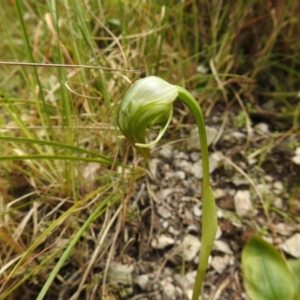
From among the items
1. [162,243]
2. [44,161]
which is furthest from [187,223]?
[44,161]

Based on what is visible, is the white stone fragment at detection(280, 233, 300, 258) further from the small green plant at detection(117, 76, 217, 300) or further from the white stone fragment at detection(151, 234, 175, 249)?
the small green plant at detection(117, 76, 217, 300)

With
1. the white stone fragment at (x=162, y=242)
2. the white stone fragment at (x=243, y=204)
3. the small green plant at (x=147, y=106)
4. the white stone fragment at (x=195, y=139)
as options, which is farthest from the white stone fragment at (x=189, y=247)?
the small green plant at (x=147, y=106)

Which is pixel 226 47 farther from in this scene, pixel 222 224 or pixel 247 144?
pixel 222 224

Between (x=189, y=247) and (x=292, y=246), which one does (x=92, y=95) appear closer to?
(x=189, y=247)

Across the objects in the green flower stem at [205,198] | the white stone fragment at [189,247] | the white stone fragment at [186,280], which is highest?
the green flower stem at [205,198]

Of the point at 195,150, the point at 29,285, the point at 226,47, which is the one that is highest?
the point at 226,47

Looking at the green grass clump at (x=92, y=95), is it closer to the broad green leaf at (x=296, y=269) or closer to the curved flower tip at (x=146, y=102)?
the curved flower tip at (x=146, y=102)
